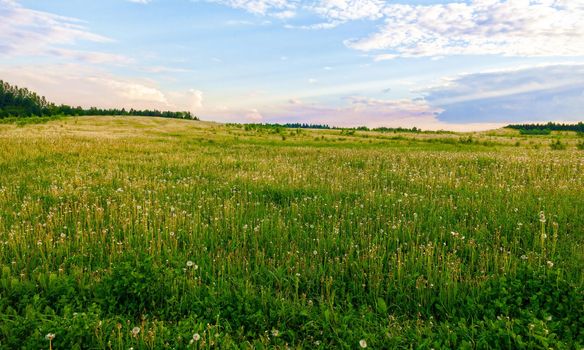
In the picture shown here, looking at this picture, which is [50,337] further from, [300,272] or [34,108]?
[34,108]

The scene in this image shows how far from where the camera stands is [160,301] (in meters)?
4.72

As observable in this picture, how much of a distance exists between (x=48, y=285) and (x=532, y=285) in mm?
6262

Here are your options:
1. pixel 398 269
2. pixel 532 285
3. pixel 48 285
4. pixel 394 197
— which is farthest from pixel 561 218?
pixel 48 285

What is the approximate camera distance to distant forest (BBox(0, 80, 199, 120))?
12900 centimetres

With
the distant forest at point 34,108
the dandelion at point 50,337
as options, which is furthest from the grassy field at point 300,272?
the distant forest at point 34,108

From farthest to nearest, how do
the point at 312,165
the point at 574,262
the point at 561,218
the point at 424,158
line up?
1. the point at 424,158
2. the point at 312,165
3. the point at 561,218
4. the point at 574,262

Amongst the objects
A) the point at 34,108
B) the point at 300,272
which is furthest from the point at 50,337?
the point at 34,108

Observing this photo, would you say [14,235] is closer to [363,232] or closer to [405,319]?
[363,232]

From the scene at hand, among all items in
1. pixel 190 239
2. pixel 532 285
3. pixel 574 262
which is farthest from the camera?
pixel 190 239

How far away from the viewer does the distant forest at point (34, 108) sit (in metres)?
129

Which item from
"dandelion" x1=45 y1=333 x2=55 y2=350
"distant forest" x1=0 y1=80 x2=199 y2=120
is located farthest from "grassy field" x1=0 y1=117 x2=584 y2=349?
"distant forest" x1=0 y1=80 x2=199 y2=120

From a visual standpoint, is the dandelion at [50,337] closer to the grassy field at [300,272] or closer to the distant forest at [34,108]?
the grassy field at [300,272]

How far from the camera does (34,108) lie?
452 ft

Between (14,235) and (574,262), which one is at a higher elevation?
(574,262)
